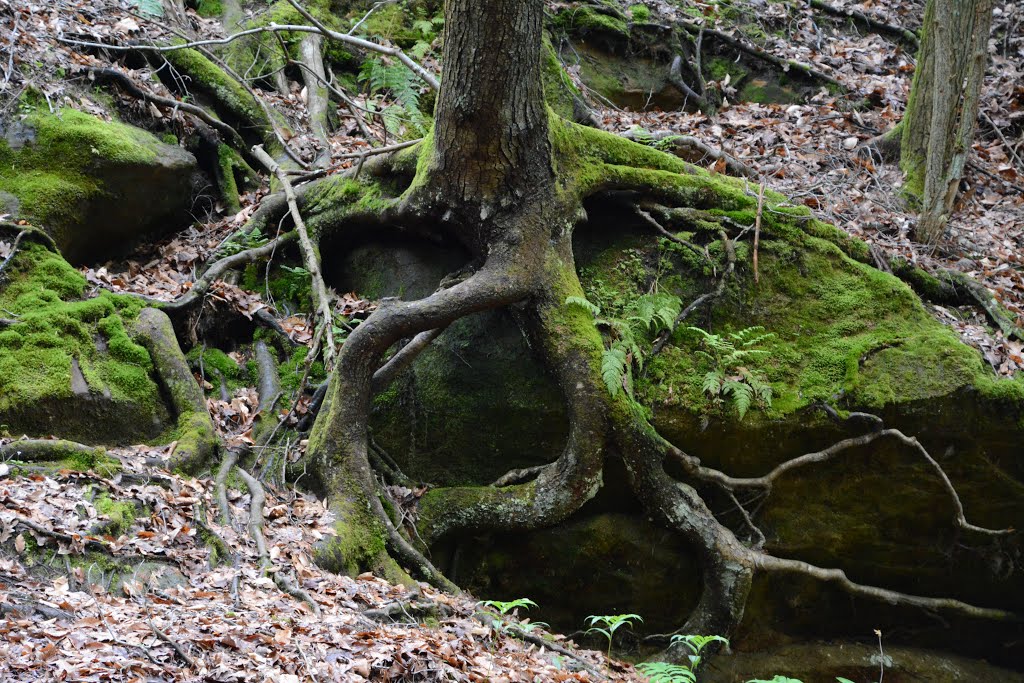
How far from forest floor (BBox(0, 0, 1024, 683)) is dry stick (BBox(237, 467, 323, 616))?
0.22 ft

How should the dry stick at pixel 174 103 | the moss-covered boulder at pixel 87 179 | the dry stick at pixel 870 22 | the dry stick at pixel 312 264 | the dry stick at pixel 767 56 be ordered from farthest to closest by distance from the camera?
1. the dry stick at pixel 870 22
2. the dry stick at pixel 767 56
3. the dry stick at pixel 174 103
4. the moss-covered boulder at pixel 87 179
5. the dry stick at pixel 312 264

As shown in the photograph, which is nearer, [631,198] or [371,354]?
[371,354]

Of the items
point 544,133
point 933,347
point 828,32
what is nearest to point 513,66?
point 544,133

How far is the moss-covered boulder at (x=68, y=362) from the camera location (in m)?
5.37

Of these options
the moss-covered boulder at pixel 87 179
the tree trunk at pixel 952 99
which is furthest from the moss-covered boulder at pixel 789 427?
the moss-covered boulder at pixel 87 179

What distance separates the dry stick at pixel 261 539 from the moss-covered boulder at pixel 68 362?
40.6 inches

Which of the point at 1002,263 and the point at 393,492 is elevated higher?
the point at 1002,263

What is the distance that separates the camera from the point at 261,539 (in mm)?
4832

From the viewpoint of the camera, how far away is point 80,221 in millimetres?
6977

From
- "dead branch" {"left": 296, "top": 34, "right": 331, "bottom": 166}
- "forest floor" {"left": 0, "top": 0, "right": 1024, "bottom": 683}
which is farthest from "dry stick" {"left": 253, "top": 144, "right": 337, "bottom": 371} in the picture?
"dead branch" {"left": 296, "top": 34, "right": 331, "bottom": 166}

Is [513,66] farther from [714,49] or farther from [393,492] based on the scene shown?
[714,49]

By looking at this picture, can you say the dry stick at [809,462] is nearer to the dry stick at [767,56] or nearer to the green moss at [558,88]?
the green moss at [558,88]

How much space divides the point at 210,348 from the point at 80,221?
1.72m

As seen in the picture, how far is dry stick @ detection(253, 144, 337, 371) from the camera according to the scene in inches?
258
